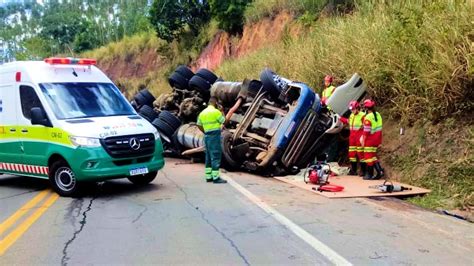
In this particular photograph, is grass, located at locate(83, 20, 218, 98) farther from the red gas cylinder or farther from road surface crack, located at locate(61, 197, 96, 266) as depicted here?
road surface crack, located at locate(61, 197, 96, 266)

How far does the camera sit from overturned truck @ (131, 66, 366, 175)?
37.3ft

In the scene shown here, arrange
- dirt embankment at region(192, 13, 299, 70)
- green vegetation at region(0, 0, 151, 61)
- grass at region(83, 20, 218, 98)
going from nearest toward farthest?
1. dirt embankment at region(192, 13, 299, 70)
2. grass at region(83, 20, 218, 98)
3. green vegetation at region(0, 0, 151, 61)

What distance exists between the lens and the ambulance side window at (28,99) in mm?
9409

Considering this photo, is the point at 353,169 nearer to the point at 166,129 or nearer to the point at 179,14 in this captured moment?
the point at 166,129

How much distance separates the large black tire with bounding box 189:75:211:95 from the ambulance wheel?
753 centimetres

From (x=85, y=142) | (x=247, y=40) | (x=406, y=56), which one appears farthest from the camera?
(x=247, y=40)

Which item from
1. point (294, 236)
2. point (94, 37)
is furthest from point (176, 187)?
point (94, 37)

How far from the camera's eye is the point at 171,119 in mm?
16031

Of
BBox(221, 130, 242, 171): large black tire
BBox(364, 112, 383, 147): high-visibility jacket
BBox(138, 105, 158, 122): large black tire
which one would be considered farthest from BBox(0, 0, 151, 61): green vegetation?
BBox(364, 112, 383, 147): high-visibility jacket

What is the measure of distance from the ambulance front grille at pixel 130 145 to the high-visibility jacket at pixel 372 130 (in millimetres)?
4067

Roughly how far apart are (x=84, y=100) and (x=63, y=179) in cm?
150

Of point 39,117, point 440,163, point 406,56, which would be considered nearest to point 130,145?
point 39,117

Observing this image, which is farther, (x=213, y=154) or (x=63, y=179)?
(x=213, y=154)

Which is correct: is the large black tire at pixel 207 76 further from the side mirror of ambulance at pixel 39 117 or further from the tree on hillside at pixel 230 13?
the tree on hillside at pixel 230 13
